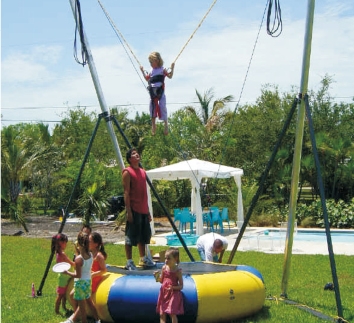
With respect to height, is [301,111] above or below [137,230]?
above

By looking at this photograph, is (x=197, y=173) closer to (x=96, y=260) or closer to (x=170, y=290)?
(x=96, y=260)

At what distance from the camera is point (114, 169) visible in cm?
2494

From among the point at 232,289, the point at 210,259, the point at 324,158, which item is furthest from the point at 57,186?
the point at 232,289

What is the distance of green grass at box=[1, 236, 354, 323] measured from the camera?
753cm

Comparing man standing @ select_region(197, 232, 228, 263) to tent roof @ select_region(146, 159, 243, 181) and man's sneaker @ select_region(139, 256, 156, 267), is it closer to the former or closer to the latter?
man's sneaker @ select_region(139, 256, 156, 267)

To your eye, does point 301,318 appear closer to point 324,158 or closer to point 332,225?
point 332,225

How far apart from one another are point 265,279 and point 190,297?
4.18m

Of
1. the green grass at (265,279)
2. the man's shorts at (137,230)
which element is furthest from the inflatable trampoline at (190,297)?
the man's shorts at (137,230)

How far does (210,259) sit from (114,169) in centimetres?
1647

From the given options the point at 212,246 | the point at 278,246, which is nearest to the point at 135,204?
the point at 212,246

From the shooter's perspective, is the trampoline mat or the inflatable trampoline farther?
the trampoline mat

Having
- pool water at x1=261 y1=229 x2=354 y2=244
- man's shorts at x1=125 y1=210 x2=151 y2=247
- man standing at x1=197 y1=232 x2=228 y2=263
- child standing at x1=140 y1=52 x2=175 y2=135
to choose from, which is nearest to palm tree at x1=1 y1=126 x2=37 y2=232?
pool water at x1=261 y1=229 x2=354 y2=244

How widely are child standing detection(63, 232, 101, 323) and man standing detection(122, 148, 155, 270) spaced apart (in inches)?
42.8

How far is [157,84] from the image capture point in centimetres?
776
